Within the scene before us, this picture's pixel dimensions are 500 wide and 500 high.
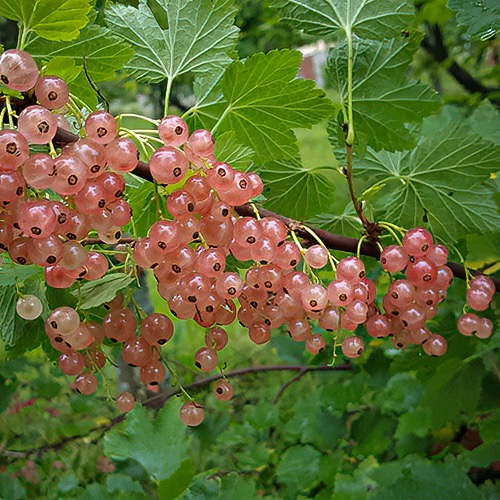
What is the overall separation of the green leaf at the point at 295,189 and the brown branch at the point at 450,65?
1.63m

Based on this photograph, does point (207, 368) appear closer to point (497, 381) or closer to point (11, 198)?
point (11, 198)

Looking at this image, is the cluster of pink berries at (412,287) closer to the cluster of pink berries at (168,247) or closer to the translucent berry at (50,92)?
the cluster of pink berries at (168,247)

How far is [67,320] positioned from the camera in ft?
1.54

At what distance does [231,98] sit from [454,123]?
0.96 feet

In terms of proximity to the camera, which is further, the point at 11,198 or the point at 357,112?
the point at 357,112

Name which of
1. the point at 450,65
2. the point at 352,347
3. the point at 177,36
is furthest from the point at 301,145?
the point at 450,65

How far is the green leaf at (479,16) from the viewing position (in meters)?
0.55

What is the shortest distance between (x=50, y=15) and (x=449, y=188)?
470mm

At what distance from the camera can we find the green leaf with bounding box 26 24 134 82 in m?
0.56

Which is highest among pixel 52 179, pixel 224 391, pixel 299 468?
pixel 52 179

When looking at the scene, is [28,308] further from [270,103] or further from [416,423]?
[416,423]

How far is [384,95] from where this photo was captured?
2.39ft

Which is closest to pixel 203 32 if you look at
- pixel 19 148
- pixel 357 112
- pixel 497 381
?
pixel 357 112

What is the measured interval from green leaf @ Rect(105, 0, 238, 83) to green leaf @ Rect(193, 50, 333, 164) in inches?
1.9
